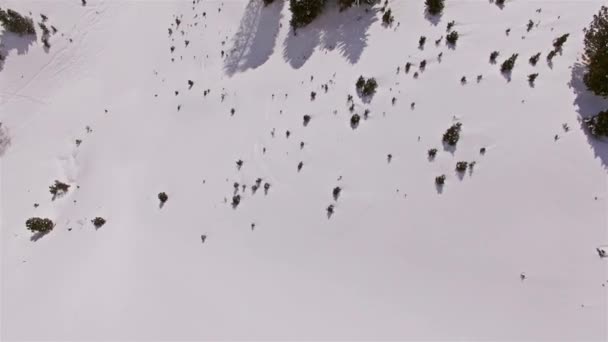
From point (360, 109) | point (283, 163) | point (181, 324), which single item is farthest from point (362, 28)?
point (181, 324)

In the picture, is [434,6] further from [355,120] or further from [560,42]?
[355,120]

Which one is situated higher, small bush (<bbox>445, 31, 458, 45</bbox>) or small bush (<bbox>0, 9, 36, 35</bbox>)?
small bush (<bbox>0, 9, 36, 35</bbox>)

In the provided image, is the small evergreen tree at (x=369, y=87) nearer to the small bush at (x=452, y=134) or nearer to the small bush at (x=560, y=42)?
the small bush at (x=452, y=134)

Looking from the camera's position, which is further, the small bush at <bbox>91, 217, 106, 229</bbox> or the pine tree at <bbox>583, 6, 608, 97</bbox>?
the small bush at <bbox>91, 217, 106, 229</bbox>

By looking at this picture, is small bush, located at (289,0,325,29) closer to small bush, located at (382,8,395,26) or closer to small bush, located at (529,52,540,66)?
small bush, located at (382,8,395,26)

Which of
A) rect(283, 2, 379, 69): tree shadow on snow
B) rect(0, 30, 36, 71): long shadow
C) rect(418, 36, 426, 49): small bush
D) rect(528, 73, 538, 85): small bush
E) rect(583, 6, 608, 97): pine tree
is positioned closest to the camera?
rect(583, 6, 608, 97): pine tree

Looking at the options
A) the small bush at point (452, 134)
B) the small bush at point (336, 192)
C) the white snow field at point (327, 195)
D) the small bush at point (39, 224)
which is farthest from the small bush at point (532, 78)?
the small bush at point (39, 224)

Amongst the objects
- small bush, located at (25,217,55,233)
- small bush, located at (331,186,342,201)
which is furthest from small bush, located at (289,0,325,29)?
small bush, located at (25,217,55,233)
